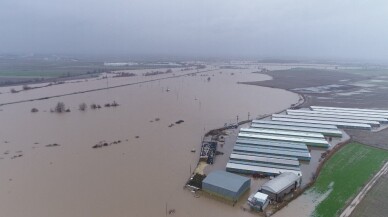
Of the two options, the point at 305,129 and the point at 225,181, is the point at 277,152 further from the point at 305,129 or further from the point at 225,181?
A: the point at 305,129

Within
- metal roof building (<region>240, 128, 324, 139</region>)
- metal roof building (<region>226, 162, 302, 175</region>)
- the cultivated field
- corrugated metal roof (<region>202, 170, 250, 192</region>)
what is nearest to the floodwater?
corrugated metal roof (<region>202, 170, 250, 192</region>)

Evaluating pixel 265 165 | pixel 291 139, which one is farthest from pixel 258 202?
pixel 291 139

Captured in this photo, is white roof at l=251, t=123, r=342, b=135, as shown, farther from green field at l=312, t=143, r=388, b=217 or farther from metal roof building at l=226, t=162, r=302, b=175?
metal roof building at l=226, t=162, r=302, b=175

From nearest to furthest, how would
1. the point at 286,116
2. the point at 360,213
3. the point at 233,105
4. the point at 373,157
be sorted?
the point at 360,213
the point at 373,157
the point at 286,116
the point at 233,105

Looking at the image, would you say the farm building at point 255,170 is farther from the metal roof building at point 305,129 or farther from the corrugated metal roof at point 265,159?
the metal roof building at point 305,129

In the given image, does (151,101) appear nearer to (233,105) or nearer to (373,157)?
(233,105)

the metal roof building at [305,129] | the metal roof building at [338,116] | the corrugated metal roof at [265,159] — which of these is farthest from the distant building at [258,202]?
the metal roof building at [338,116]

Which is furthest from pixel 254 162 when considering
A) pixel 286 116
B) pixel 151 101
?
pixel 151 101
